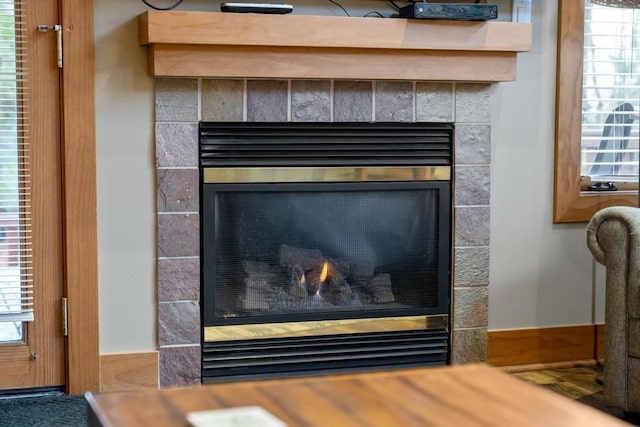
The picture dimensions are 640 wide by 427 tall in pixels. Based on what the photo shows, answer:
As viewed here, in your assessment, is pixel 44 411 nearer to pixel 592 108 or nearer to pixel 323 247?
pixel 323 247

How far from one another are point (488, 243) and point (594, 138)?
0.63 m

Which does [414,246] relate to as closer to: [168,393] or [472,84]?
[472,84]

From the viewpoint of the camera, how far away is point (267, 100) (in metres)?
3.34

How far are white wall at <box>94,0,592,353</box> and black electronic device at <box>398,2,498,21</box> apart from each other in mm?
A: 199

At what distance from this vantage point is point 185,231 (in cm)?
331

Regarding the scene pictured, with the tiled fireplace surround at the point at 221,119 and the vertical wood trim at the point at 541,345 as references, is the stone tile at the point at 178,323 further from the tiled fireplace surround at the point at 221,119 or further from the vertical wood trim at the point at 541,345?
the vertical wood trim at the point at 541,345

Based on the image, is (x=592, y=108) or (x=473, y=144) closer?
(x=473, y=144)

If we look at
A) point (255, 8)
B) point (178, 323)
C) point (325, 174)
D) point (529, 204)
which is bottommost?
point (178, 323)

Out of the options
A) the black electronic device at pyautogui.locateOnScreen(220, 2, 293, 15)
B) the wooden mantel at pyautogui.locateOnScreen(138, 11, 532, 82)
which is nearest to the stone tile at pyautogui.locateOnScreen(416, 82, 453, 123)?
the wooden mantel at pyautogui.locateOnScreen(138, 11, 532, 82)

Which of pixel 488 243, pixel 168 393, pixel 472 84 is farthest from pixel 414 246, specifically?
pixel 168 393

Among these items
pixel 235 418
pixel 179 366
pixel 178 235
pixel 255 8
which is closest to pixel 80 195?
pixel 178 235

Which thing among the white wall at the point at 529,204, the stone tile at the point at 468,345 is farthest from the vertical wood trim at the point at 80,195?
the white wall at the point at 529,204

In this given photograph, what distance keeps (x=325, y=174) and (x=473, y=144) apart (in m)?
0.58

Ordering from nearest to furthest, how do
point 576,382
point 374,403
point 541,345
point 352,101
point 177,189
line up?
point 374,403 → point 177,189 → point 352,101 → point 576,382 → point 541,345
